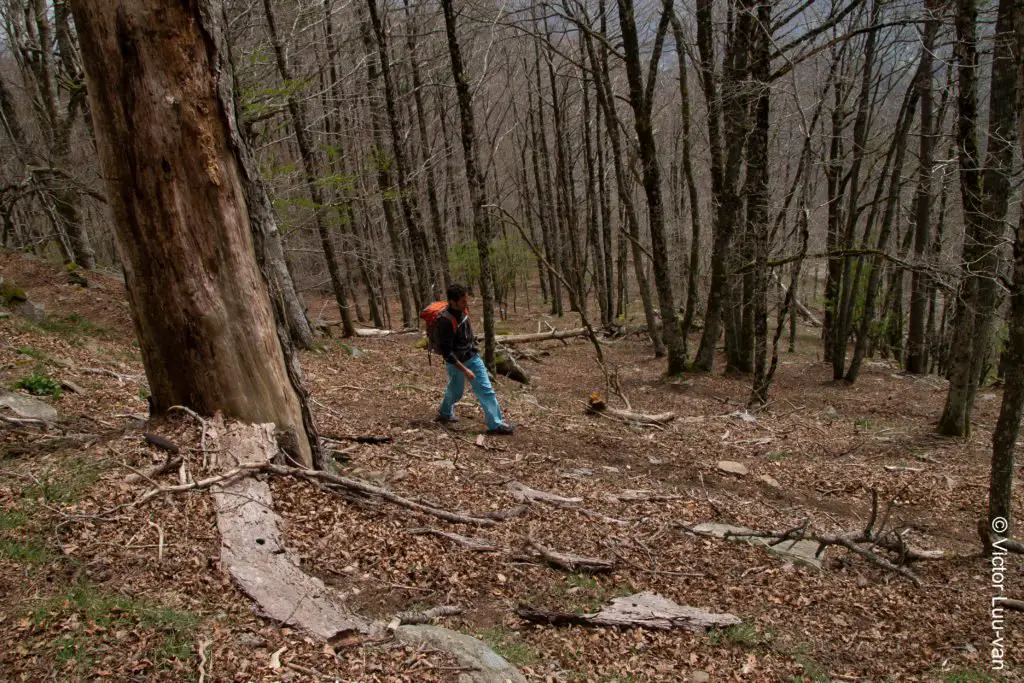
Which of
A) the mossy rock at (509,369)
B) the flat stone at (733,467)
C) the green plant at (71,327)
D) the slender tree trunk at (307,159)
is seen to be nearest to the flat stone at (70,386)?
the green plant at (71,327)

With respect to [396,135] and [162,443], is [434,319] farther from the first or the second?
[396,135]

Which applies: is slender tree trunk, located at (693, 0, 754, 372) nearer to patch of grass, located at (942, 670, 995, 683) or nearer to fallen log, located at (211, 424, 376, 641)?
patch of grass, located at (942, 670, 995, 683)

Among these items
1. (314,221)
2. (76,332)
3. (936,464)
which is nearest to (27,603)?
(76,332)

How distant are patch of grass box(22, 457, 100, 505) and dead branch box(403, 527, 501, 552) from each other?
2043 millimetres

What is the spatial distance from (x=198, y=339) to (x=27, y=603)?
1748mm

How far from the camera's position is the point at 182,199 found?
12.5 feet

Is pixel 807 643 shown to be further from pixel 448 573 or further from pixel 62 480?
pixel 62 480

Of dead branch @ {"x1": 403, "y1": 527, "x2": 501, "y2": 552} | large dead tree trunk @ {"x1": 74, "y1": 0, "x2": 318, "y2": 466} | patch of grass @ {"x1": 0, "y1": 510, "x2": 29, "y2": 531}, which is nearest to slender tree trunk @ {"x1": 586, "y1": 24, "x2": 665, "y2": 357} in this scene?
dead branch @ {"x1": 403, "y1": 527, "x2": 501, "y2": 552}

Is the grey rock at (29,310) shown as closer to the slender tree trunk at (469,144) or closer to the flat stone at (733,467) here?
the slender tree trunk at (469,144)

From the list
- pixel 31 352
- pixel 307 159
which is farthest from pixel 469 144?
pixel 31 352

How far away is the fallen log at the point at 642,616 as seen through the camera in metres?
3.79

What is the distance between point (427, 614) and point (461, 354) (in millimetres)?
4140

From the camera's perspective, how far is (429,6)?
1547 cm

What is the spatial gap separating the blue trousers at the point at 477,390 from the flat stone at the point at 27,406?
156 inches
